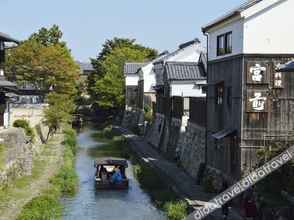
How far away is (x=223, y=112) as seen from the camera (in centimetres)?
2592

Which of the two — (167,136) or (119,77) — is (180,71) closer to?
(167,136)

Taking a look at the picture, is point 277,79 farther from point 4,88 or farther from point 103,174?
point 4,88

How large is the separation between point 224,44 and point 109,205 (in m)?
9.01

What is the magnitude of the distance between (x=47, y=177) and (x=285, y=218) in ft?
57.8

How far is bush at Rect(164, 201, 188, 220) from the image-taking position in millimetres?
21766

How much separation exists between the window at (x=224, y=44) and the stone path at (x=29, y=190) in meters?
10.5

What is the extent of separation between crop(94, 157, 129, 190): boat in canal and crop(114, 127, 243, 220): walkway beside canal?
2.11m

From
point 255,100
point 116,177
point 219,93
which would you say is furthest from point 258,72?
point 116,177

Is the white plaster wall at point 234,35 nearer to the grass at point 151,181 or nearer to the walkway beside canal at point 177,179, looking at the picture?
the walkway beside canal at point 177,179

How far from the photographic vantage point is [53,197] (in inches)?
1034

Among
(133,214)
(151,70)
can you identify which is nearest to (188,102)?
(133,214)

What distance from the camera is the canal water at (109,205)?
25.1 metres

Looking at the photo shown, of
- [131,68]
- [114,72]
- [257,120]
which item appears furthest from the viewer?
[114,72]

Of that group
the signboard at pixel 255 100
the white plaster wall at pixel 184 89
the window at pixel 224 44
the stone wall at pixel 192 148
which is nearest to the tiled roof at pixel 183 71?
the white plaster wall at pixel 184 89
